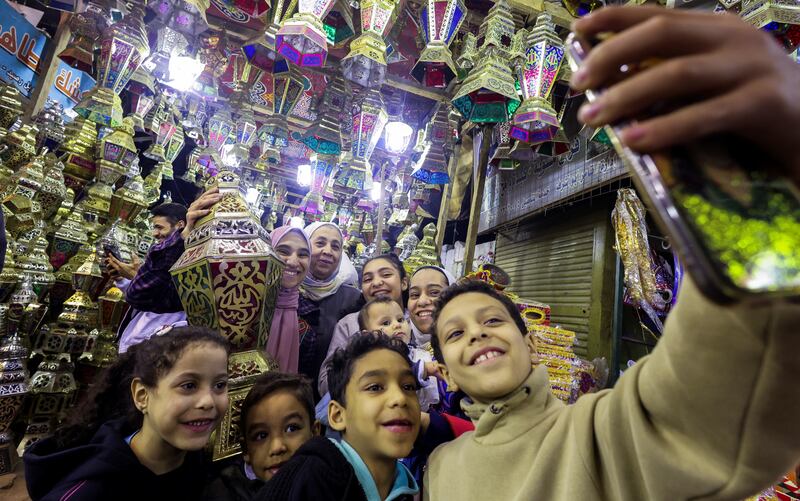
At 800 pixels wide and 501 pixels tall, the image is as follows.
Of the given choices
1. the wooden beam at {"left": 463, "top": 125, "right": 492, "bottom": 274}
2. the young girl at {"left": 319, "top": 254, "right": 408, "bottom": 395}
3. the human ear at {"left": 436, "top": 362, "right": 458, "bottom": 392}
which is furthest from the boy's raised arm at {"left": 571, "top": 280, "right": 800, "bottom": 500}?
the wooden beam at {"left": 463, "top": 125, "right": 492, "bottom": 274}

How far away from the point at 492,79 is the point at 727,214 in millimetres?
2690

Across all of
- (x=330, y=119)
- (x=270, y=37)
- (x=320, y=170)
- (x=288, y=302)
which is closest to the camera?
(x=288, y=302)

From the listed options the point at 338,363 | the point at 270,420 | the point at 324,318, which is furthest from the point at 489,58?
the point at 270,420

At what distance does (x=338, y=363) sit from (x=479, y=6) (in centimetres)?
370

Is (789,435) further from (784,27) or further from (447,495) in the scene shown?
(784,27)

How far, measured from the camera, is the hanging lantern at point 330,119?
12.6 feet

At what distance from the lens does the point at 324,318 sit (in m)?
2.48

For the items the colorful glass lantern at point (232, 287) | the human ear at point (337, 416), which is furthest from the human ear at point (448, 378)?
the colorful glass lantern at point (232, 287)

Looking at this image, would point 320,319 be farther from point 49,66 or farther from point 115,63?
point 49,66

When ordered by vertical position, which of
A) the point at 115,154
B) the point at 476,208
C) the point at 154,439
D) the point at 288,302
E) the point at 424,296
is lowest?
the point at 154,439

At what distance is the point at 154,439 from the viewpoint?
1287 millimetres

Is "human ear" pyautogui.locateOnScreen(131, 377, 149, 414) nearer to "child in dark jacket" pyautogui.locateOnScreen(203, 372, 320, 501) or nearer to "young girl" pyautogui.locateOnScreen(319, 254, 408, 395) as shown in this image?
"child in dark jacket" pyautogui.locateOnScreen(203, 372, 320, 501)

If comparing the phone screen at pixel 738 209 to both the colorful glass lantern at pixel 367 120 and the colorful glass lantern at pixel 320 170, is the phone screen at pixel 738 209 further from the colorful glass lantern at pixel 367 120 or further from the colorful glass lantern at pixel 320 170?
the colorful glass lantern at pixel 320 170

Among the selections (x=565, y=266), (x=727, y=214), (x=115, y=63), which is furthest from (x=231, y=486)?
(x=565, y=266)
